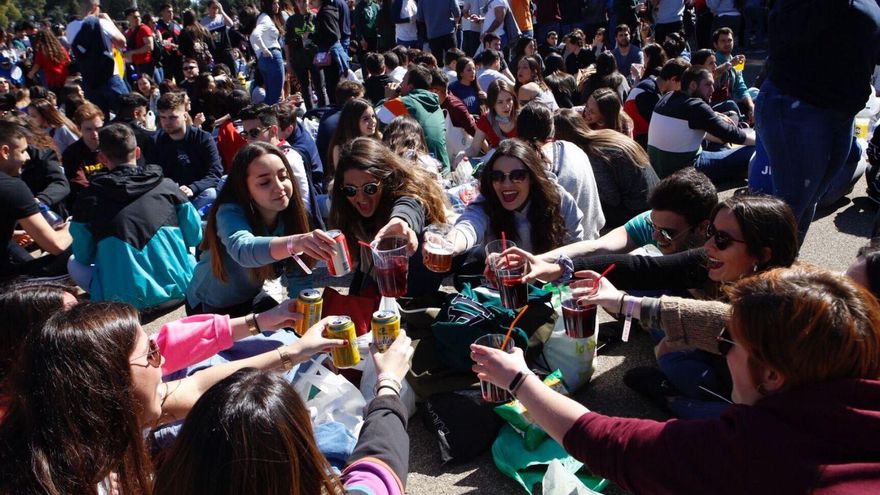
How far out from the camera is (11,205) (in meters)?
4.89

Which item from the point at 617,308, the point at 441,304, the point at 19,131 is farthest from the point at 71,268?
the point at 617,308

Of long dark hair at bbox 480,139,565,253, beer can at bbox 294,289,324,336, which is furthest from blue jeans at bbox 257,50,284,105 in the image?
beer can at bbox 294,289,324,336

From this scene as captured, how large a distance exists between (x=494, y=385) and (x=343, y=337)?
2.28 ft

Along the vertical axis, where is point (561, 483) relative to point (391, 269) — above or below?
below

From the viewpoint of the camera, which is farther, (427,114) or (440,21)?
(440,21)

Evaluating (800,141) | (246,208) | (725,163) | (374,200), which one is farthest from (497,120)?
(246,208)

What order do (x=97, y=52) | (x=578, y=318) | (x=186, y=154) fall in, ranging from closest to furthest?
(x=578, y=318) → (x=186, y=154) → (x=97, y=52)

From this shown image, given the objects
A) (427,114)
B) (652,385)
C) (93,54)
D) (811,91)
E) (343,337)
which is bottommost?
(652,385)

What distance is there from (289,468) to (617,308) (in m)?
1.75

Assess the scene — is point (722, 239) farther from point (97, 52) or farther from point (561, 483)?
point (97, 52)

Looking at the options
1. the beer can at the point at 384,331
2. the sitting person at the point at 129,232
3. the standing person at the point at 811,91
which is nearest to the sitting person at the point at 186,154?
the sitting person at the point at 129,232

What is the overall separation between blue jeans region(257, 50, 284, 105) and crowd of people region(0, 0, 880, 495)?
174 centimetres

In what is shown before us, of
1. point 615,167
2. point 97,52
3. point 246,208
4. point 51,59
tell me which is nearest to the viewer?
point 246,208

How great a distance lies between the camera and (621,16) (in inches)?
511
